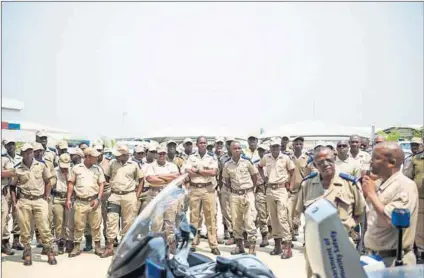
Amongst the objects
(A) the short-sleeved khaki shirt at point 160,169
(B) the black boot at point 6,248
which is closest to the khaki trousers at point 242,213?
(A) the short-sleeved khaki shirt at point 160,169

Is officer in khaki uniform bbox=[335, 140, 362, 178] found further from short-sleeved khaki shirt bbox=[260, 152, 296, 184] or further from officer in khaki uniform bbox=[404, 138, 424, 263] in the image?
officer in khaki uniform bbox=[404, 138, 424, 263]

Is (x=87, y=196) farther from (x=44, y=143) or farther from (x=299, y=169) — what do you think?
(x=299, y=169)

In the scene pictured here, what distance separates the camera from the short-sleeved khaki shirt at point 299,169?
7.55 metres

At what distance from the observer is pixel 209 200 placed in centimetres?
677

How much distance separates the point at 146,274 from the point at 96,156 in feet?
16.7

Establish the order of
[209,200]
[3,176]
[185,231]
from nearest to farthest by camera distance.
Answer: [185,231], [3,176], [209,200]

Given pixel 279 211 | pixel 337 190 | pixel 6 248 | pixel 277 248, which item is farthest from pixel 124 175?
pixel 337 190

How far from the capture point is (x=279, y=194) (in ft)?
22.5

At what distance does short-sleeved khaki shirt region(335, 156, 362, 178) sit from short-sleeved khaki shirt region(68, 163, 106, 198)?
4.07 metres

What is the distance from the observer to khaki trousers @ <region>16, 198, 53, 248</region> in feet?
20.0

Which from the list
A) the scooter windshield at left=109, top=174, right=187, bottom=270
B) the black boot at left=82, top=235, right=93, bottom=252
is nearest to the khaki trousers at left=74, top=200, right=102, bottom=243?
the black boot at left=82, top=235, right=93, bottom=252

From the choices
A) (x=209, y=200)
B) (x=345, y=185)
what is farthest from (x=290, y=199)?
(x=345, y=185)

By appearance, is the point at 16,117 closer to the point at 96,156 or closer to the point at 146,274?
the point at 96,156

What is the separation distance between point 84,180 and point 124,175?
649mm
